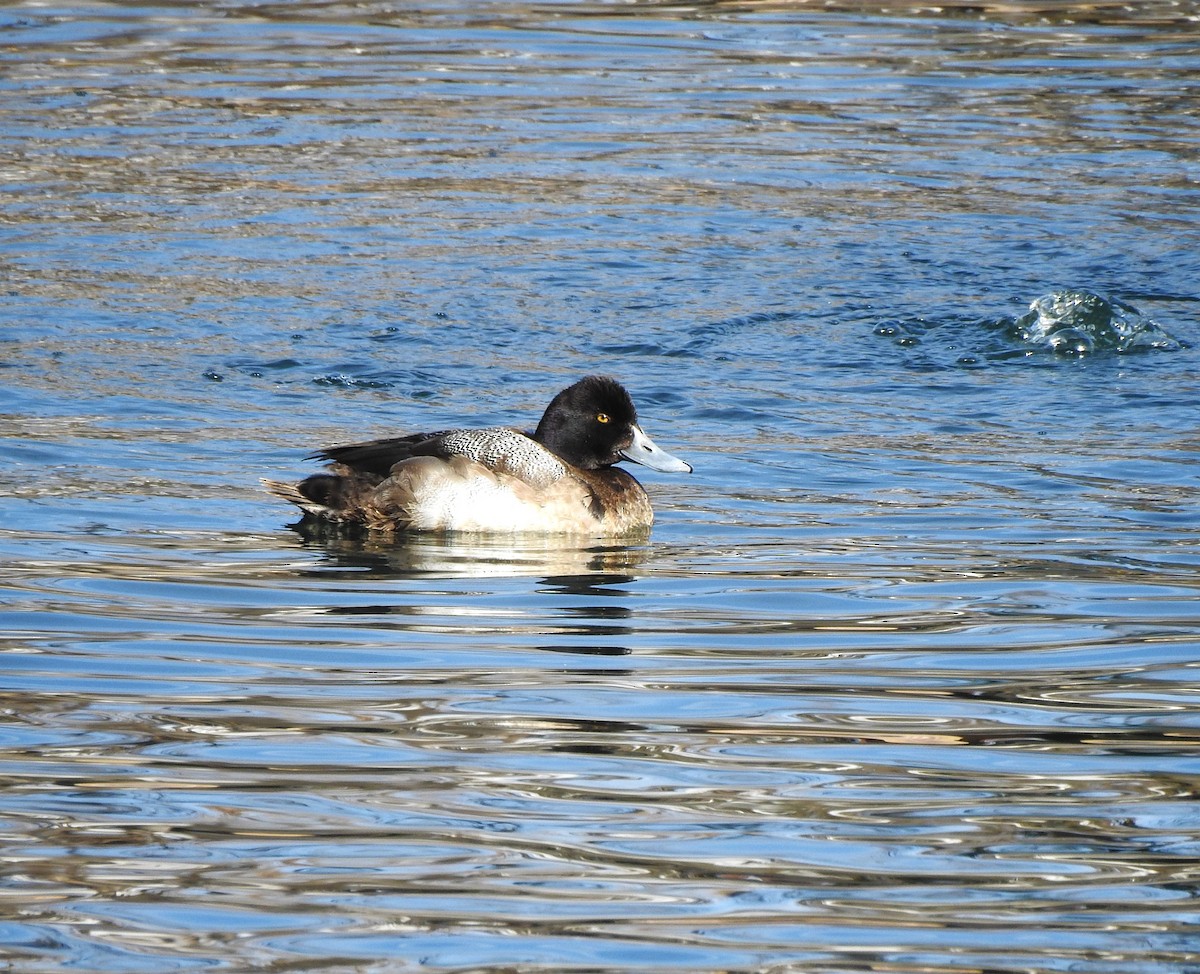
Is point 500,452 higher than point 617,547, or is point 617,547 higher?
point 500,452

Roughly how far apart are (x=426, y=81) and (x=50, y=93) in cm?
392

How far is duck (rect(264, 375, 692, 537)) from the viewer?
956cm

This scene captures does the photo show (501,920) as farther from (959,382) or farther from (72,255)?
(72,255)

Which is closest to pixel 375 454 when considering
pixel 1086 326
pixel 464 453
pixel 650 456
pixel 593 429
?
pixel 464 453

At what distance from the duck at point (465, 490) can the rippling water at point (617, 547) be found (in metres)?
0.30

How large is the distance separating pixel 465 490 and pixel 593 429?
0.90 meters

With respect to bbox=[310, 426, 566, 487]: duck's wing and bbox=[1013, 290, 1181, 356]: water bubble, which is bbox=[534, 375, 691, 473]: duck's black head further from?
Result: bbox=[1013, 290, 1181, 356]: water bubble

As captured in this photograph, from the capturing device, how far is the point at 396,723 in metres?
6.14

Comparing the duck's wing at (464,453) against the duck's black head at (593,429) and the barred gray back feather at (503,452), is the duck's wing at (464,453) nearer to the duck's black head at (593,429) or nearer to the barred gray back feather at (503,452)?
the barred gray back feather at (503,452)

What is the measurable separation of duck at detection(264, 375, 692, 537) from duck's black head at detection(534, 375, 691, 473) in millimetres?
204

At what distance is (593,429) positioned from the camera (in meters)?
10.2

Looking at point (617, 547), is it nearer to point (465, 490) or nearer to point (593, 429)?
point (465, 490)

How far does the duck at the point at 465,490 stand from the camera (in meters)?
9.56

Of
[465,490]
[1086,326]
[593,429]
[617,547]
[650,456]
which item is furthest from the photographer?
[1086,326]
